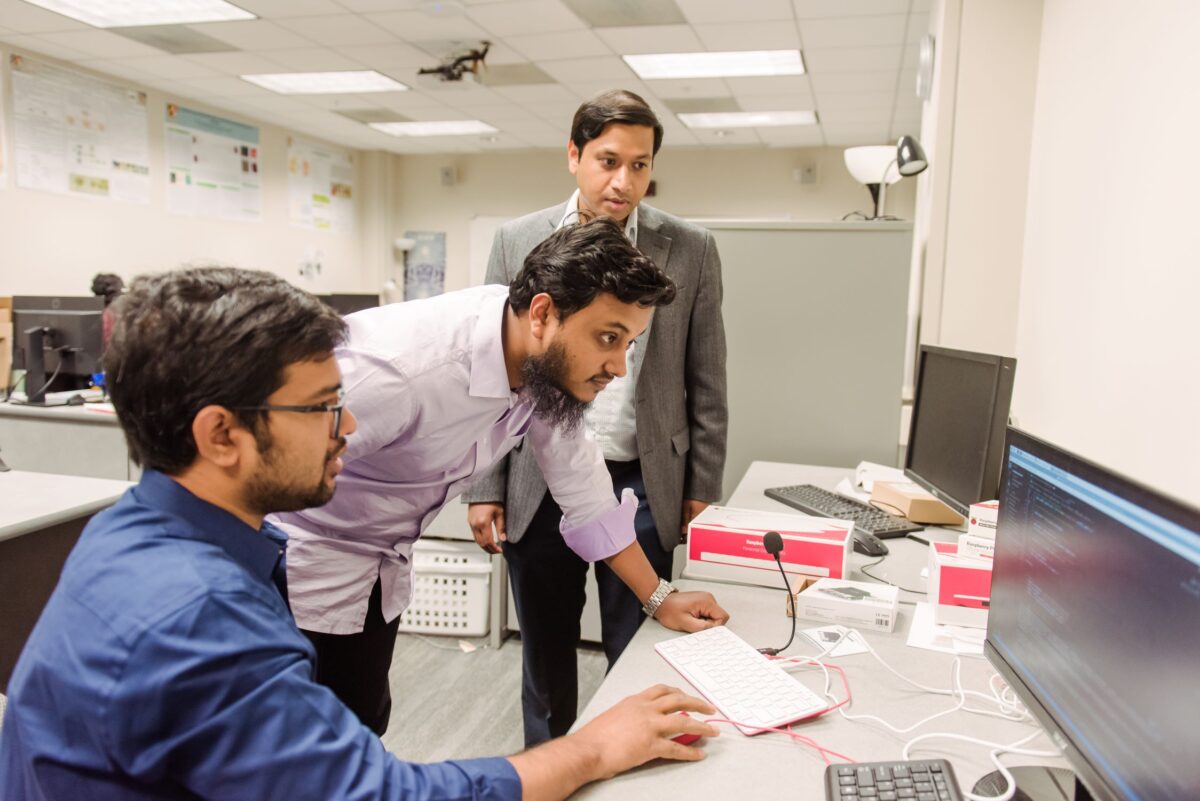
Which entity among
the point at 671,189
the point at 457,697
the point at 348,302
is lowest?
the point at 457,697

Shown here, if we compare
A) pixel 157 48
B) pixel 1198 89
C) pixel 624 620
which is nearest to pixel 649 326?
pixel 624 620

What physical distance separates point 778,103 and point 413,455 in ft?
17.0

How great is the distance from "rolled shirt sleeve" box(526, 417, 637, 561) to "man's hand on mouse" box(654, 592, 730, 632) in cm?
14

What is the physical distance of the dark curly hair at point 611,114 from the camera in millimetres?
1566

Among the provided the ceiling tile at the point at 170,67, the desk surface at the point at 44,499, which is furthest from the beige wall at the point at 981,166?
the ceiling tile at the point at 170,67

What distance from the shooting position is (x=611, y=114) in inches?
Result: 61.7

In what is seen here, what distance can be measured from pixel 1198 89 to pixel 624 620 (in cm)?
127

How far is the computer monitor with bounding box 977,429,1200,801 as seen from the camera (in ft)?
1.91

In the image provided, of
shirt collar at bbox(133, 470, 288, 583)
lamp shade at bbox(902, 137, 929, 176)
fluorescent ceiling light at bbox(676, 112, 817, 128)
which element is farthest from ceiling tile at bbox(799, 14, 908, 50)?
shirt collar at bbox(133, 470, 288, 583)

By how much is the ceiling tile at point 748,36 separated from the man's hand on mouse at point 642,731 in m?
3.90

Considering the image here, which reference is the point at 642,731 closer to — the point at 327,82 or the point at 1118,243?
the point at 1118,243

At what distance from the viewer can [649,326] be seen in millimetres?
1614

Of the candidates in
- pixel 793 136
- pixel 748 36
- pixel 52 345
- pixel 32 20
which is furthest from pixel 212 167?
pixel 793 136

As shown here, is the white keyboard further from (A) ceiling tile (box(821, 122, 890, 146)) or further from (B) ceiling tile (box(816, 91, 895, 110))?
(A) ceiling tile (box(821, 122, 890, 146))
